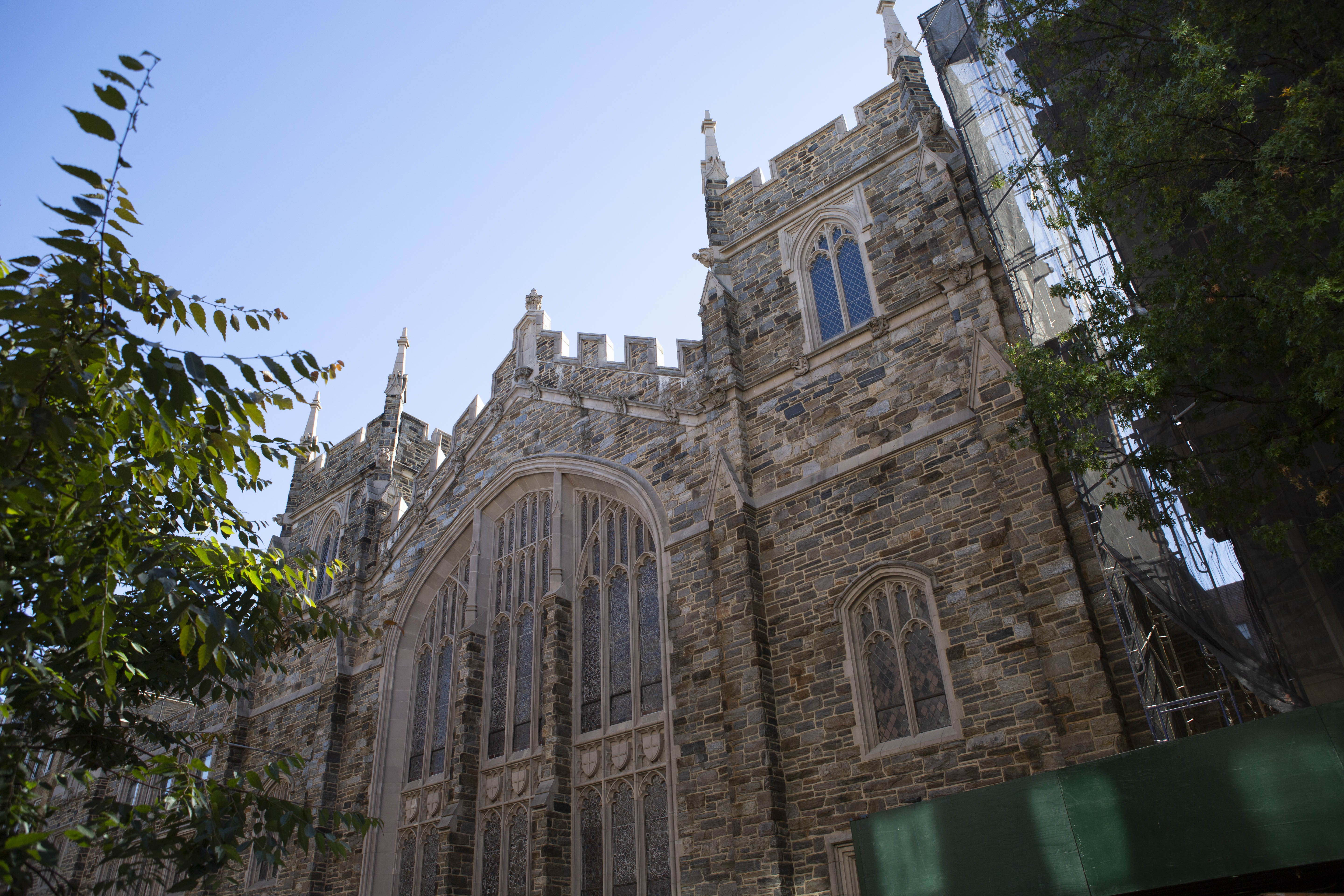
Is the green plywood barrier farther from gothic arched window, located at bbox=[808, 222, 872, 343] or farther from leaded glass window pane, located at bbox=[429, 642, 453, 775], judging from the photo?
leaded glass window pane, located at bbox=[429, 642, 453, 775]

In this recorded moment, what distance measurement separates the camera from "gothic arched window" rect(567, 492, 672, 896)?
44.8 ft

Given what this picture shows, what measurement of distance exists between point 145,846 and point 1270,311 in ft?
33.3

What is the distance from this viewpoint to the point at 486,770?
16328 mm

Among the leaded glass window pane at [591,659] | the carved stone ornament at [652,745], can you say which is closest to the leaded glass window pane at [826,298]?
the leaded glass window pane at [591,659]

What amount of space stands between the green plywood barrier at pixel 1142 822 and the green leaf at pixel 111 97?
29.2 feet

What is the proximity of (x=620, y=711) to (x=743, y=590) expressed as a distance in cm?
323

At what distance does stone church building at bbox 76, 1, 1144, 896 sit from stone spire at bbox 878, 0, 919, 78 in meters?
0.07

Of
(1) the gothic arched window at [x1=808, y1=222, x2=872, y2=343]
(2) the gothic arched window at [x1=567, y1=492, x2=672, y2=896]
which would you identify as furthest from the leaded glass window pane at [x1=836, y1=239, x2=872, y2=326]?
(2) the gothic arched window at [x1=567, y1=492, x2=672, y2=896]

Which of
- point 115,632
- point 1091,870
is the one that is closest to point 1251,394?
point 1091,870

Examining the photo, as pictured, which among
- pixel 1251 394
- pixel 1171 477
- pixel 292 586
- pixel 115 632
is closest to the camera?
pixel 115 632

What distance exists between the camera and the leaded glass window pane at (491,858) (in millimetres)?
15219

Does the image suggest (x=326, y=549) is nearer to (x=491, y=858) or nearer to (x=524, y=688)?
(x=524, y=688)

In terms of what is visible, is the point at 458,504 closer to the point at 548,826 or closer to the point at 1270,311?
the point at 548,826

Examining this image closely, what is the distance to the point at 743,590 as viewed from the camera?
44.3 feet
